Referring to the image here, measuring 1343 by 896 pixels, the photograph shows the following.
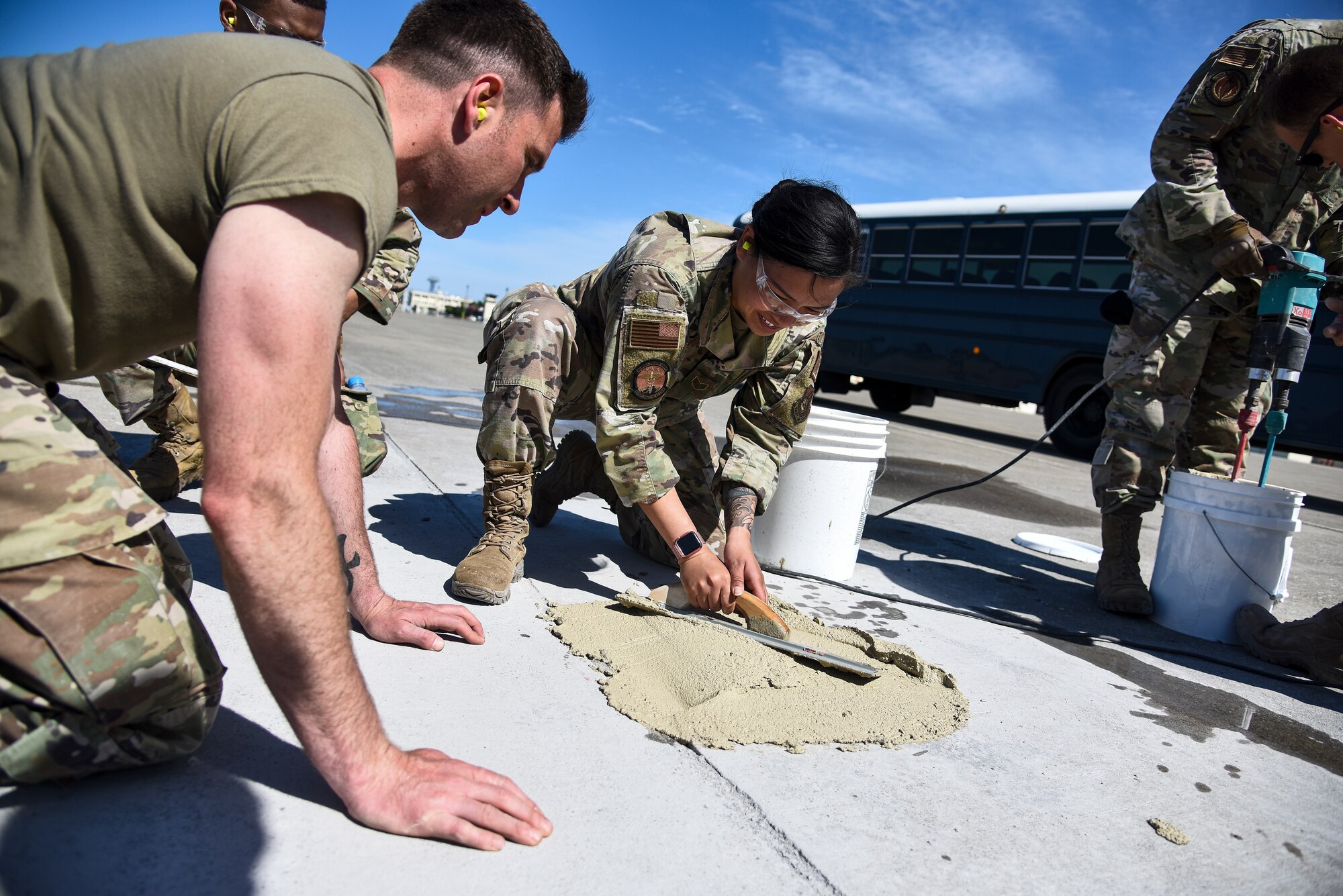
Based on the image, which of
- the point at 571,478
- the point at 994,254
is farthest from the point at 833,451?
the point at 994,254

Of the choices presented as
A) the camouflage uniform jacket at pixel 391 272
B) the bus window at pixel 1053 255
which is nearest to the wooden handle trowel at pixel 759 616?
the camouflage uniform jacket at pixel 391 272

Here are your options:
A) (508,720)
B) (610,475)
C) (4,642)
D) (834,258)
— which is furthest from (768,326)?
(4,642)

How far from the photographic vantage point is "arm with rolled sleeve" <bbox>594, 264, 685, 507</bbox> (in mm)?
2109

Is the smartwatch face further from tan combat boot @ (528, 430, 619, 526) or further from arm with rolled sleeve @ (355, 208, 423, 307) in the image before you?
arm with rolled sleeve @ (355, 208, 423, 307)

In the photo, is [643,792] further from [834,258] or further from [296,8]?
[296,8]

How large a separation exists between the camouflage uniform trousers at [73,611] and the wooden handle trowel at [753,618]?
A: 1.21 m

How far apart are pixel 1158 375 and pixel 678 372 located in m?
1.80

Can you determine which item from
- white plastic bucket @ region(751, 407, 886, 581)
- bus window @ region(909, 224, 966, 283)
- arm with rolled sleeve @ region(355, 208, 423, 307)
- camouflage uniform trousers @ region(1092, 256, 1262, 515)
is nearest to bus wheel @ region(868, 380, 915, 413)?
bus window @ region(909, 224, 966, 283)

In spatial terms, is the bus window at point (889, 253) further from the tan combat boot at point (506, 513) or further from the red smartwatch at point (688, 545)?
the red smartwatch at point (688, 545)

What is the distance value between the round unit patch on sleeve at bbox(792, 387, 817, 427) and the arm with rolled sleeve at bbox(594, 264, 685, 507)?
572 millimetres

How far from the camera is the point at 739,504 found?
8.04 ft

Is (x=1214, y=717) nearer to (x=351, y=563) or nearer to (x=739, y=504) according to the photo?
(x=739, y=504)

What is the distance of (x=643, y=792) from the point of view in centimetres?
137

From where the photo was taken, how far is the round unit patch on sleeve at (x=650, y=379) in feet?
6.97
